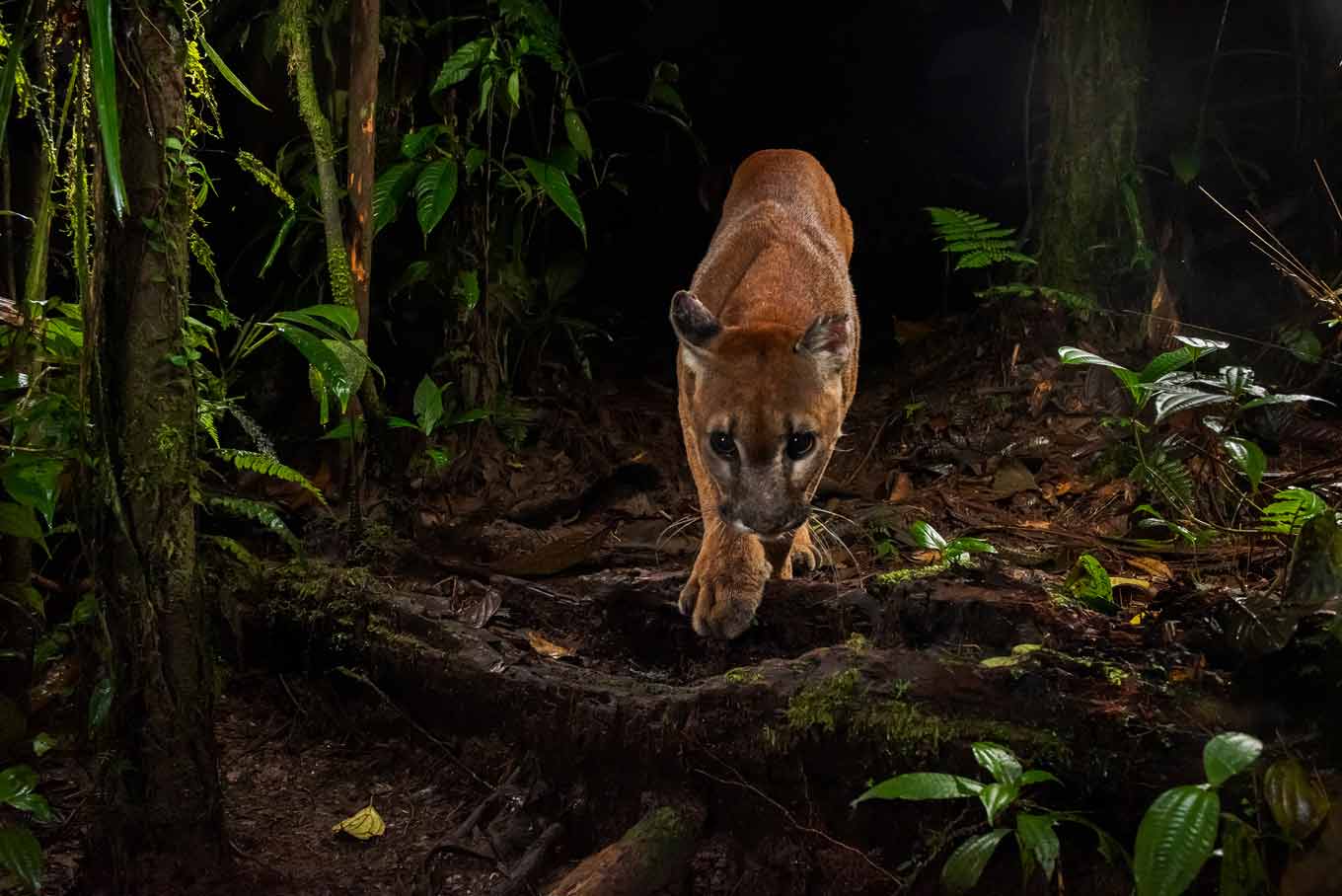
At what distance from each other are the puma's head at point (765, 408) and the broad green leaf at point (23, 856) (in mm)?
2314

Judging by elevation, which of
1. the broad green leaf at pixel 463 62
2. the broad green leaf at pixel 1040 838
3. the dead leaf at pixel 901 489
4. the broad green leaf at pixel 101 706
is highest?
the broad green leaf at pixel 463 62

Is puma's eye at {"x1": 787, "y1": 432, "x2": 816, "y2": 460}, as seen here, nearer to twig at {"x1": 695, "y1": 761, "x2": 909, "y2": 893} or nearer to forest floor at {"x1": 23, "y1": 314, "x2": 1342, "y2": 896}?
forest floor at {"x1": 23, "y1": 314, "x2": 1342, "y2": 896}

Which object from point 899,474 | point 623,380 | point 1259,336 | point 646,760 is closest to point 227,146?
point 623,380

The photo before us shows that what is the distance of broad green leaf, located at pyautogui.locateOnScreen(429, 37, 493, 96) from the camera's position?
213 inches

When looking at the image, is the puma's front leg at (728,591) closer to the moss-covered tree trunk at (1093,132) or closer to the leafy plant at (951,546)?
the leafy plant at (951,546)

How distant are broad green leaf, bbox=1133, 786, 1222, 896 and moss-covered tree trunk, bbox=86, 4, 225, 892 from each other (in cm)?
238

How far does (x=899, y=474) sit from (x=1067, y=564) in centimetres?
191

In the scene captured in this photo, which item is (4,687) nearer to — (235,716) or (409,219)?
(235,716)

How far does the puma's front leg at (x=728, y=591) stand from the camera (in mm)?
4031

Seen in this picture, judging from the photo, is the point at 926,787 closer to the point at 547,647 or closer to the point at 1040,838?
the point at 1040,838

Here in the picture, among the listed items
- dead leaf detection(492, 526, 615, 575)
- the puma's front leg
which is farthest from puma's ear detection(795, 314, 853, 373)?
dead leaf detection(492, 526, 615, 575)

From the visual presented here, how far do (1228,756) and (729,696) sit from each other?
1363 mm

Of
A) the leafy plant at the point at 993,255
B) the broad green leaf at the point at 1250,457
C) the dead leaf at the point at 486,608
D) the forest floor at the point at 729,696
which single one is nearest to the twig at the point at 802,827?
the forest floor at the point at 729,696

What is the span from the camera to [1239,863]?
95.1 inches
